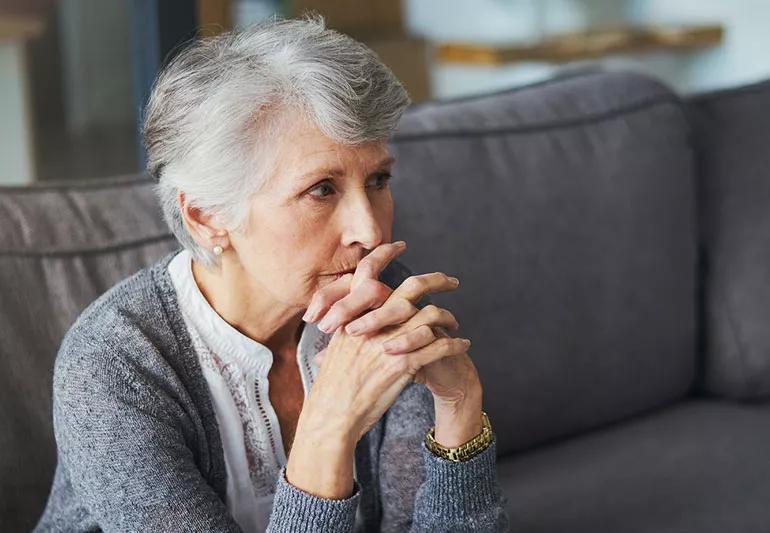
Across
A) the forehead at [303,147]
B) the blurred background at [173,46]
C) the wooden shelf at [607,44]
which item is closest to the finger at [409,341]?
the forehead at [303,147]

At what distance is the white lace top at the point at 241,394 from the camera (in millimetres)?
1480

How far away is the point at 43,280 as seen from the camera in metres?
1.64

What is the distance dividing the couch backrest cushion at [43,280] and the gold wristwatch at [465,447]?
490 mm

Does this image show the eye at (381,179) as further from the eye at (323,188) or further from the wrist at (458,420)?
the wrist at (458,420)

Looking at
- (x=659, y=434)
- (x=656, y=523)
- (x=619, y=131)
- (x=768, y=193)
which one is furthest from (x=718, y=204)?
(x=656, y=523)

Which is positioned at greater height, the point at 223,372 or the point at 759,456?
the point at 223,372

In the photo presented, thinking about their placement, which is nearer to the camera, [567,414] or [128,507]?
[128,507]

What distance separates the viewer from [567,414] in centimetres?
203

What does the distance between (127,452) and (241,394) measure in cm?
20

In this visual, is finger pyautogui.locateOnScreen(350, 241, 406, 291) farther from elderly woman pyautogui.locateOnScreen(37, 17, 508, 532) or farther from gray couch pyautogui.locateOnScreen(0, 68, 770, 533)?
gray couch pyautogui.locateOnScreen(0, 68, 770, 533)

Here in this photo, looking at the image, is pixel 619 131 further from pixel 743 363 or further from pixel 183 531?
pixel 183 531

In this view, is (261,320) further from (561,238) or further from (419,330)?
(561,238)

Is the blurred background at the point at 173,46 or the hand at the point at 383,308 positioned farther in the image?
the blurred background at the point at 173,46

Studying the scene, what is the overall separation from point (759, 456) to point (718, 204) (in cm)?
47
